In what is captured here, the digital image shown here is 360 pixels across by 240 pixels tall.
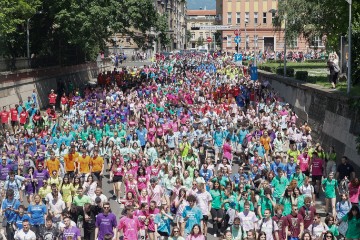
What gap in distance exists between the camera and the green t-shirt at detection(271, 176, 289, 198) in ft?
51.8

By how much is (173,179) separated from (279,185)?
7.79 ft

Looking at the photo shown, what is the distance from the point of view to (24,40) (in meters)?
45.8

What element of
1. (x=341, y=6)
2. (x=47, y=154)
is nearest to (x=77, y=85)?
(x=341, y=6)

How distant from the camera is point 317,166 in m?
18.5

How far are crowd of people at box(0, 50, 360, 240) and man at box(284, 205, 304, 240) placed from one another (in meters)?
0.02

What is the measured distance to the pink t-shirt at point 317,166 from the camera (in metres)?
18.5

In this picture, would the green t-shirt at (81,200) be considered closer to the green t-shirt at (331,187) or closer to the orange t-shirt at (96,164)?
the orange t-shirt at (96,164)

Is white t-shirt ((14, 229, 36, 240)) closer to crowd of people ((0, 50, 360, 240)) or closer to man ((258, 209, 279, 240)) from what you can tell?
crowd of people ((0, 50, 360, 240))

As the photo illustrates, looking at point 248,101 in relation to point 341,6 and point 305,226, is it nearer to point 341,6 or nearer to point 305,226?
point 341,6

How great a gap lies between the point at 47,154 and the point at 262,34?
99216mm

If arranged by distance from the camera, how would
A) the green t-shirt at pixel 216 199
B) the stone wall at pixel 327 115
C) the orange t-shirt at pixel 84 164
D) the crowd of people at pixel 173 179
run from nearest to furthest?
the crowd of people at pixel 173 179
the green t-shirt at pixel 216 199
the orange t-shirt at pixel 84 164
the stone wall at pixel 327 115

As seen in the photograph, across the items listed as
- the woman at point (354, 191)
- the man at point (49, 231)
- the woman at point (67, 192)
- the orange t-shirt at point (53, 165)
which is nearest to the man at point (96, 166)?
the orange t-shirt at point (53, 165)

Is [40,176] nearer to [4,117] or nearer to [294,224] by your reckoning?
[294,224]

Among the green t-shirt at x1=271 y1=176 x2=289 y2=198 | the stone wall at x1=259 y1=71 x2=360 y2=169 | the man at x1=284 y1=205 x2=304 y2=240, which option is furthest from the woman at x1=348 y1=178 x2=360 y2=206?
the stone wall at x1=259 y1=71 x2=360 y2=169
